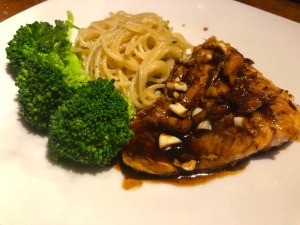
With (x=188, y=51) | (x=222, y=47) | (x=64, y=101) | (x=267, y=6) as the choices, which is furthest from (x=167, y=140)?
(x=267, y=6)

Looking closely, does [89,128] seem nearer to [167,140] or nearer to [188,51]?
[167,140]

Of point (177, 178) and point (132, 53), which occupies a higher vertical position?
point (132, 53)

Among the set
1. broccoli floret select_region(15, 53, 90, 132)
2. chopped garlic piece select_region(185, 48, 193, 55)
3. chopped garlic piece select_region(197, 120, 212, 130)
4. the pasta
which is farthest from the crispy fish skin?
chopped garlic piece select_region(185, 48, 193, 55)

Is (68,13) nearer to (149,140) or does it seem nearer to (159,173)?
(149,140)

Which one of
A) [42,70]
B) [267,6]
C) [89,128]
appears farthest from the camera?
[267,6]

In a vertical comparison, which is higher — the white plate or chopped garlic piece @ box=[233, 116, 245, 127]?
chopped garlic piece @ box=[233, 116, 245, 127]

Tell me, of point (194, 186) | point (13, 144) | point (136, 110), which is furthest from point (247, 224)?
point (13, 144)

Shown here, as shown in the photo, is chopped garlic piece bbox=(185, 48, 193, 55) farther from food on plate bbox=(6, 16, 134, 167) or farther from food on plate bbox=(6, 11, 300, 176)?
food on plate bbox=(6, 16, 134, 167)
